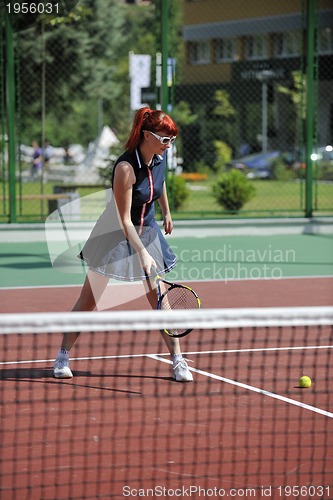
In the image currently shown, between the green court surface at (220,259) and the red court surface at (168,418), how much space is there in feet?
11.4

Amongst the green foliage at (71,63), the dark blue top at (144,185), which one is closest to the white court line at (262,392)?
the dark blue top at (144,185)

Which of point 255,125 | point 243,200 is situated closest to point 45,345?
point 243,200

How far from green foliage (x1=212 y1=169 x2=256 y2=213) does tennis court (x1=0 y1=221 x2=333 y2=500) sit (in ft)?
27.8

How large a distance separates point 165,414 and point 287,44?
35.2 meters

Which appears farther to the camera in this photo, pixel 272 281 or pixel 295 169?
pixel 295 169

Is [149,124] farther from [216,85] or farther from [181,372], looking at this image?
[216,85]

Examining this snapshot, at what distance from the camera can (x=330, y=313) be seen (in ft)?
17.2

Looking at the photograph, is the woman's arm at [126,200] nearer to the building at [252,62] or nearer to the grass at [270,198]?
the grass at [270,198]

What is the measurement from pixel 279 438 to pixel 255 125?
33.9 metres

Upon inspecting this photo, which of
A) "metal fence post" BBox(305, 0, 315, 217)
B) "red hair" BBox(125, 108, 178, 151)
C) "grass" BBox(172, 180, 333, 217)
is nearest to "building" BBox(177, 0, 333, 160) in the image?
"grass" BBox(172, 180, 333, 217)

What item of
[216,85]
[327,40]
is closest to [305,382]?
[327,40]

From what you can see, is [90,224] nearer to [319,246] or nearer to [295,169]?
[319,246]

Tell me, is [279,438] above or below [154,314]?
below

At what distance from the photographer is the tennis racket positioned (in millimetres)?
6836
